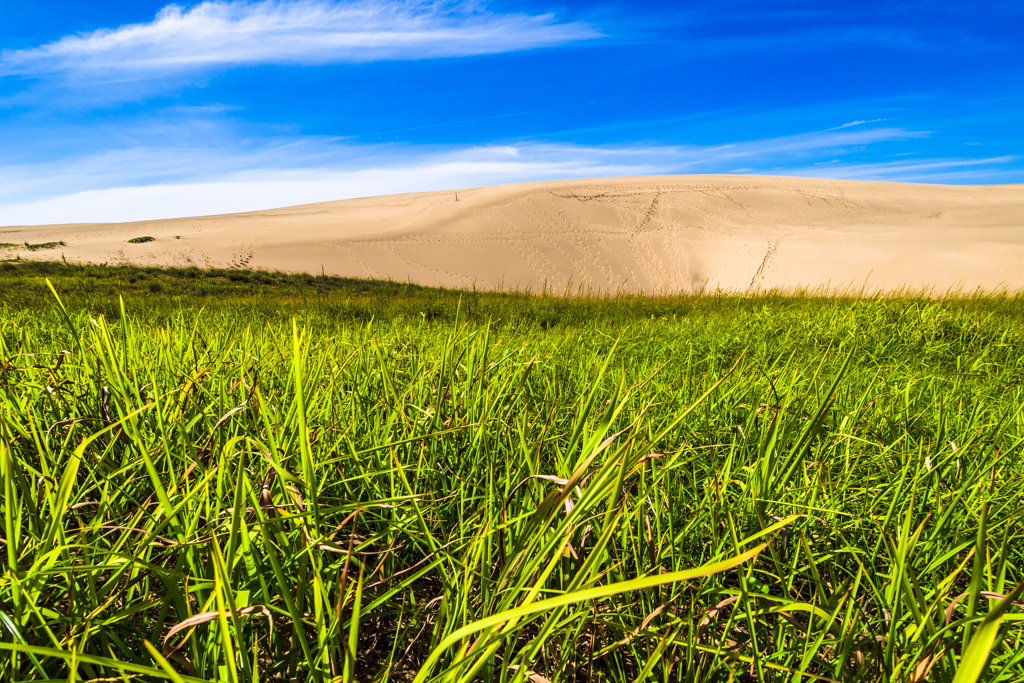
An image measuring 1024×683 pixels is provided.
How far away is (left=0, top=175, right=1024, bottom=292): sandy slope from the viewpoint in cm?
1540

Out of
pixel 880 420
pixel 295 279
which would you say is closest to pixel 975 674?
pixel 880 420

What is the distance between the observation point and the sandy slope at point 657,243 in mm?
15398

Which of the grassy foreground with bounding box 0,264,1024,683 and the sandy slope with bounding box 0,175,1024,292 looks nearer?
the grassy foreground with bounding box 0,264,1024,683

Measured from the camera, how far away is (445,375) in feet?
4.80

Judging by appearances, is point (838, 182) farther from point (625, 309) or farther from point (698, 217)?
point (625, 309)

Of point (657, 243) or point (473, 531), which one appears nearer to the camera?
point (473, 531)

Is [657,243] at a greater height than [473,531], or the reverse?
[657,243]

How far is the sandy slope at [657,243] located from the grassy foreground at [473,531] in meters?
10.3

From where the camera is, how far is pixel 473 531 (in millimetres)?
955

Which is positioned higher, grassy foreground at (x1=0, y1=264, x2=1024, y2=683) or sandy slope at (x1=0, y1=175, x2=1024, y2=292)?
sandy slope at (x1=0, y1=175, x2=1024, y2=292)

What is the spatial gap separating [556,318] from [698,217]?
986 inches

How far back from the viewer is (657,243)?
22.9 meters

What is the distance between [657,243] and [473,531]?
23.5 meters

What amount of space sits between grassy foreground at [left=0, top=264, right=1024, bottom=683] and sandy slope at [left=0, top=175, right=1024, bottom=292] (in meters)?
10.3
